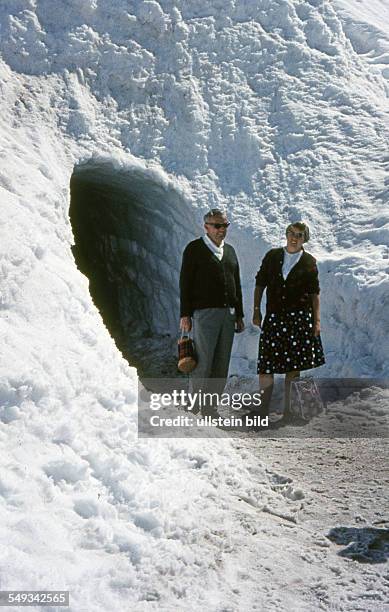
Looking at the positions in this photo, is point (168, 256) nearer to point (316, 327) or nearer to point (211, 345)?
point (316, 327)

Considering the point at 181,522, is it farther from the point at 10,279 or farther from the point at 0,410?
the point at 10,279

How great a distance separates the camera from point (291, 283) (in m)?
5.71

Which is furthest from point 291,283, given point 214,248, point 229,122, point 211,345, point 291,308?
point 229,122

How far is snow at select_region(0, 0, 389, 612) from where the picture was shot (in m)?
3.40

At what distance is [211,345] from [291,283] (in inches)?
34.5

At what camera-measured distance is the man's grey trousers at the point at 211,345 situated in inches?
213

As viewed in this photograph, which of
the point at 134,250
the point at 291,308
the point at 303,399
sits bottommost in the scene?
the point at 303,399

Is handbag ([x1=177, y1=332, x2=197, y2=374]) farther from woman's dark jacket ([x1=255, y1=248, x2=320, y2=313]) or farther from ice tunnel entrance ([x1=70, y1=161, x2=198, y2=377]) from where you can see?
ice tunnel entrance ([x1=70, y1=161, x2=198, y2=377])

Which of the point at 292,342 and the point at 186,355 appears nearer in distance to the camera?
the point at 186,355

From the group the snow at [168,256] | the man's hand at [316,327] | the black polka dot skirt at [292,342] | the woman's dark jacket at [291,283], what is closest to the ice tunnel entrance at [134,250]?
the snow at [168,256]

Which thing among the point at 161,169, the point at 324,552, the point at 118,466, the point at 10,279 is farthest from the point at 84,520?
the point at 161,169

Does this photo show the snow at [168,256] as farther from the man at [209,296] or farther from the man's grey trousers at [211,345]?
the man at [209,296]

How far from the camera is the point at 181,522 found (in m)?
3.75

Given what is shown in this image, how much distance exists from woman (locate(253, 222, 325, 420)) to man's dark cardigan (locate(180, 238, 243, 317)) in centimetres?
51
